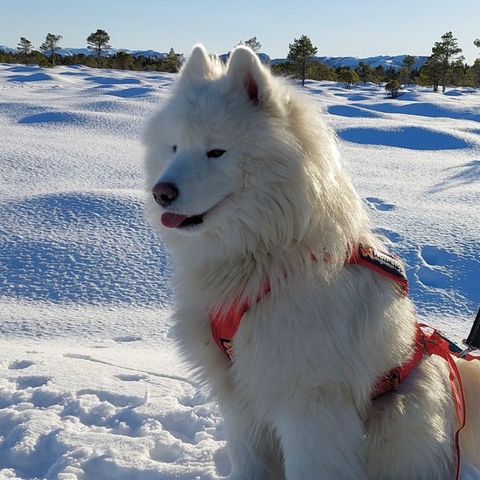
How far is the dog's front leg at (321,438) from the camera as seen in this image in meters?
1.92

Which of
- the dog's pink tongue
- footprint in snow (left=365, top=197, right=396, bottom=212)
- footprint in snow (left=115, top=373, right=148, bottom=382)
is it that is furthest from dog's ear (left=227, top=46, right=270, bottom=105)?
footprint in snow (left=365, top=197, right=396, bottom=212)

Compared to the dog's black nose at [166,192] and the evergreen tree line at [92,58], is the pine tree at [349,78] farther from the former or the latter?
the dog's black nose at [166,192]

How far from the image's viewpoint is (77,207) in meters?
5.60

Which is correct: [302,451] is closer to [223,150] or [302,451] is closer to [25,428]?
[223,150]

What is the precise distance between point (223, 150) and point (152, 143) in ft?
1.40

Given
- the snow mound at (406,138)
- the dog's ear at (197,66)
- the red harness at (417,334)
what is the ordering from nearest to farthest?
→ the red harness at (417,334), the dog's ear at (197,66), the snow mound at (406,138)

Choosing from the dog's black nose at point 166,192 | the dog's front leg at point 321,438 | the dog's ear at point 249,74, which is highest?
the dog's ear at point 249,74

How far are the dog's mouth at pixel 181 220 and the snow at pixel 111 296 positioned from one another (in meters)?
0.71

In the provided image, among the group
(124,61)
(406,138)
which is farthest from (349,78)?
(406,138)

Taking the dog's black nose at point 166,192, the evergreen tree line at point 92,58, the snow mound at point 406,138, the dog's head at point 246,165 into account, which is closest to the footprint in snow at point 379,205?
the dog's head at point 246,165

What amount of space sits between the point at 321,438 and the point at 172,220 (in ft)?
3.02

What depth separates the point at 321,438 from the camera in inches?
75.8

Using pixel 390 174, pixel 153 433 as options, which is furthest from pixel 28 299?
pixel 390 174

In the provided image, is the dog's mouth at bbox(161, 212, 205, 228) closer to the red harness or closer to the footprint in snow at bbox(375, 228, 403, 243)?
the red harness
